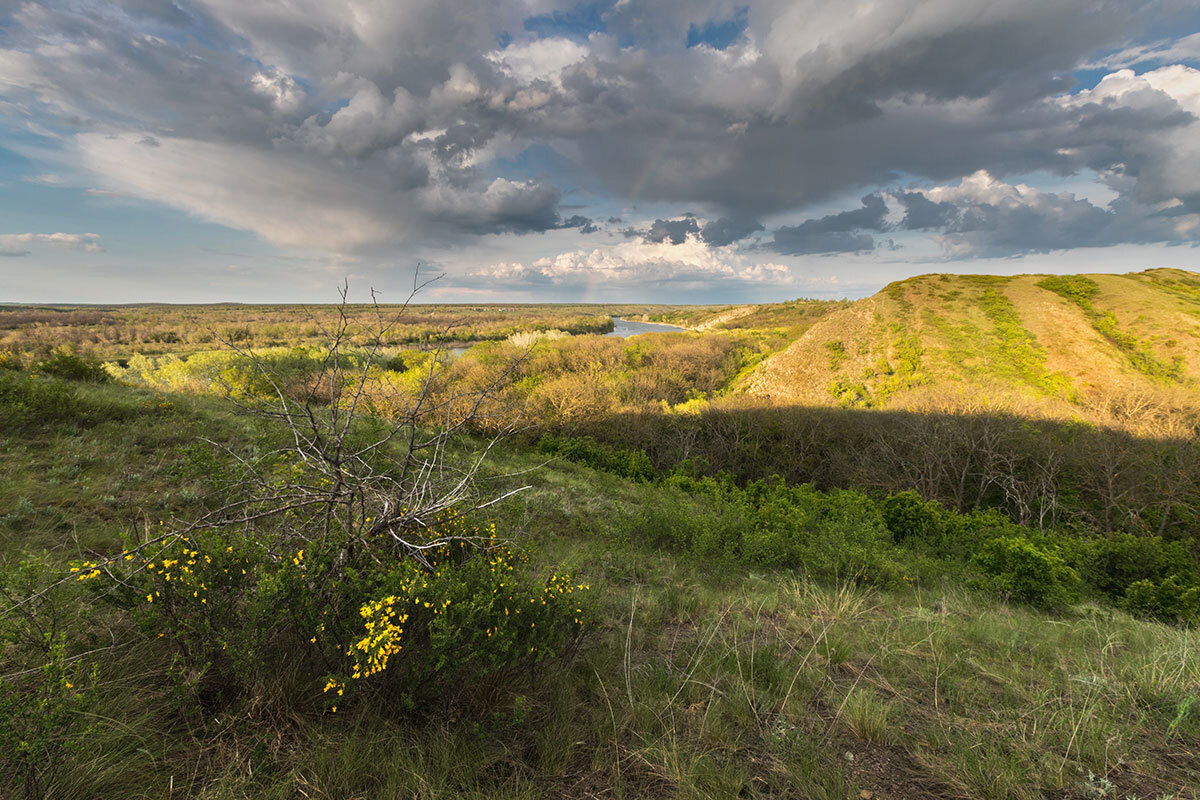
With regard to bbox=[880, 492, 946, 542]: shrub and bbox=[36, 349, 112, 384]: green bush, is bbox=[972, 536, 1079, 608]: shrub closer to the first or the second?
bbox=[880, 492, 946, 542]: shrub

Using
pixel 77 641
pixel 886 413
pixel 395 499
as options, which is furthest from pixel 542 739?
pixel 886 413

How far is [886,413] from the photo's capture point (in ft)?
63.9

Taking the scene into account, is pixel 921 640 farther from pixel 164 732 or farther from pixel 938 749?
pixel 164 732

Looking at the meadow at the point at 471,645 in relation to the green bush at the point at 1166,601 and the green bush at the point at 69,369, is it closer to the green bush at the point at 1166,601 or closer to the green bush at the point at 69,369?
the green bush at the point at 1166,601

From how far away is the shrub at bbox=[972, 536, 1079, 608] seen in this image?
6062 millimetres

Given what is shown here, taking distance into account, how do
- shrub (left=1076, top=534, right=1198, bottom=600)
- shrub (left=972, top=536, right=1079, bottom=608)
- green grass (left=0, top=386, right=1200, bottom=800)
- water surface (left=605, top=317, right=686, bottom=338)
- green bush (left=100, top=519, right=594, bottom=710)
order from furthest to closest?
1. water surface (left=605, top=317, right=686, bottom=338)
2. shrub (left=1076, top=534, right=1198, bottom=600)
3. shrub (left=972, top=536, right=1079, bottom=608)
4. green bush (left=100, top=519, right=594, bottom=710)
5. green grass (left=0, top=386, right=1200, bottom=800)

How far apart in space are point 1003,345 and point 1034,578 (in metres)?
24.4

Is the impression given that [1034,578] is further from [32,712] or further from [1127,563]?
[32,712]

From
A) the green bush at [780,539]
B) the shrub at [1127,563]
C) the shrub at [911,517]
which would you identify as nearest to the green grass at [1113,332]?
the shrub at [1127,563]

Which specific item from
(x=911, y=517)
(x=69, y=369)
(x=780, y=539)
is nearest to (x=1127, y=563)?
(x=911, y=517)

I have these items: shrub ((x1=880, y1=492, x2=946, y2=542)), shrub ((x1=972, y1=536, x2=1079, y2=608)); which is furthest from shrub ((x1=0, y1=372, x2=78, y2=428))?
shrub ((x1=880, y1=492, x2=946, y2=542))

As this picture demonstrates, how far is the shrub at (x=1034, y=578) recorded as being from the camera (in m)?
6.06

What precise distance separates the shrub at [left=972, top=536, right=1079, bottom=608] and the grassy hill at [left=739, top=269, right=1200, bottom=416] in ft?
49.4

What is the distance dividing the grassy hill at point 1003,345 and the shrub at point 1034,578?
15047 millimetres
